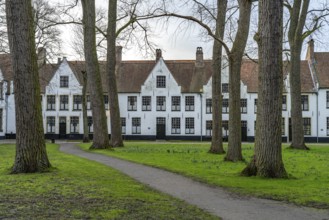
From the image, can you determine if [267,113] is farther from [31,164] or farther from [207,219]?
[31,164]

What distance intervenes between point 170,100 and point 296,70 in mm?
25900

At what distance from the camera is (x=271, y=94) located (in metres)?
12.4

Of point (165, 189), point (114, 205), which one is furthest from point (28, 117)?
point (114, 205)

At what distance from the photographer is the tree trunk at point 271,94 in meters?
12.4

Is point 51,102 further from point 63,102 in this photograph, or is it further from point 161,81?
point 161,81

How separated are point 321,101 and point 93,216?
50.5 metres

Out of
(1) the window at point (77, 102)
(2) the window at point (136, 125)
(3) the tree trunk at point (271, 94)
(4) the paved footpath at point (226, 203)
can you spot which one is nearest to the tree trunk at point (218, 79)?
(3) the tree trunk at point (271, 94)

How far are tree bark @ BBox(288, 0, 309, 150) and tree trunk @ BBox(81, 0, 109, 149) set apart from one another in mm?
13017

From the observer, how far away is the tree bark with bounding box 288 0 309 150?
102 ft

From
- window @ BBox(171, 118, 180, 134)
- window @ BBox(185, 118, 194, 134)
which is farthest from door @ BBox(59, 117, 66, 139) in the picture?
window @ BBox(185, 118, 194, 134)

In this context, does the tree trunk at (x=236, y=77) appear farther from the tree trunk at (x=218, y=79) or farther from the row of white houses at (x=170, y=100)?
the row of white houses at (x=170, y=100)

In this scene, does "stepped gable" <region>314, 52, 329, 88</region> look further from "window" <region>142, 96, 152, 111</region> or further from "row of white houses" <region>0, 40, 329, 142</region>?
"window" <region>142, 96, 152, 111</region>

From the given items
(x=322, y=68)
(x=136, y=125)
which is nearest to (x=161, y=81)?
(x=136, y=125)

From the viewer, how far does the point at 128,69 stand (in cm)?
5894
